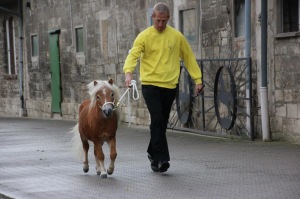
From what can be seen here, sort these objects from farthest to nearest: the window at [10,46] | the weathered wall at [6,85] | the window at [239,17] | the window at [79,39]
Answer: the window at [10,46], the weathered wall at [6,85], the window at [79,39], the window at [239,17]

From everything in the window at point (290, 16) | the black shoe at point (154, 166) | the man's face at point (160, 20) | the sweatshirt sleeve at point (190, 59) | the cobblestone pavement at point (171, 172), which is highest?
the window at point (290, 16)

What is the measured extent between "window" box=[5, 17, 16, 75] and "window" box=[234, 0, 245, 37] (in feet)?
54.3

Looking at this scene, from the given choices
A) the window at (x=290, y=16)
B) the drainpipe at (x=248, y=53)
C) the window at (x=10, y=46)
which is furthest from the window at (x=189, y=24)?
the window at (x=10, y=46)

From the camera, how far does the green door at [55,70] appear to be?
80.1 feet

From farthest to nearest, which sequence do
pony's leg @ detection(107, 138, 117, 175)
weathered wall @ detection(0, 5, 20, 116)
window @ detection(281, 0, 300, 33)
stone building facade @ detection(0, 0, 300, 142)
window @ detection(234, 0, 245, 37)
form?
weathered wall @ detection(0, 5, 20, 116) < window @ detection(234, 0, 245, 37) < stone building facade @ detection(0, 0, 300, 142) < window @ detection(281, 0, 300, 33) < pony's leg @ detection(107, 138, 117, 175)

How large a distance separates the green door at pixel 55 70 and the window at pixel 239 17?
11.0 metres

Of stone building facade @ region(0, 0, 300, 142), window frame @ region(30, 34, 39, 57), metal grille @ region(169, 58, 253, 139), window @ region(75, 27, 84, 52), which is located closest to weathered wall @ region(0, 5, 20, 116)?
stone building facade @ region(0, 0, 300, 142)

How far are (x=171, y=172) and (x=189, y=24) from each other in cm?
717

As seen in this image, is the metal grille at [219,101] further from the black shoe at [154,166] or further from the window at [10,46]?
the window at [10,46]

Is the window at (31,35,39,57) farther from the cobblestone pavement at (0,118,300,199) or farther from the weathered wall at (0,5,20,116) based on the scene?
the cobblestone pavement at (0,118,300,199)

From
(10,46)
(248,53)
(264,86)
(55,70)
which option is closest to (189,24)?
(248,53)

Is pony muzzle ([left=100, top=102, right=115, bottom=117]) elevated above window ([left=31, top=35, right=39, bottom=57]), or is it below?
below

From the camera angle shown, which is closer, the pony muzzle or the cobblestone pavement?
the cobblestone pavement

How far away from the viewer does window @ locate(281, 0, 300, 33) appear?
12.4 metres
